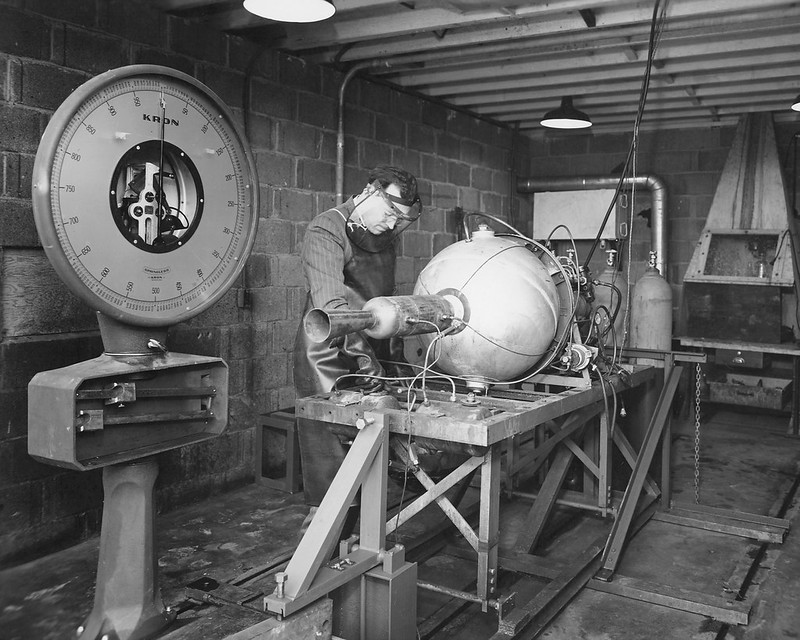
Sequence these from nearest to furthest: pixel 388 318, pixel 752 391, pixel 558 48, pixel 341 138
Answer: pixel 388 318 → pixel 558 48 → pixel 341 138 → pixel 752 391

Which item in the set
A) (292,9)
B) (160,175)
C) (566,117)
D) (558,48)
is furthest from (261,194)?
(566,117)

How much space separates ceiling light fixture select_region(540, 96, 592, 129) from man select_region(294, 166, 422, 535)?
120 inches

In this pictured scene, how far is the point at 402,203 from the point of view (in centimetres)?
281

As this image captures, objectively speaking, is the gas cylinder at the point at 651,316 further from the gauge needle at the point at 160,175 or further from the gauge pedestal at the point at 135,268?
the gauge needle at the point at 160,175

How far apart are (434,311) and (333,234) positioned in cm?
52

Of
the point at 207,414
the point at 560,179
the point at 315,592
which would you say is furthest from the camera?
the point at 560,179

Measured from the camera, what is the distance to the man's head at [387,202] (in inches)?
110

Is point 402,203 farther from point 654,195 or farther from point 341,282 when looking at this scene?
point 654,195

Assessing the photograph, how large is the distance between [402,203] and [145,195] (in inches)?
37.0

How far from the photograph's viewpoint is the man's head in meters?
2.79

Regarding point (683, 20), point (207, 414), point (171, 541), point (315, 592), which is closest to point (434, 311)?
point (207, 414)

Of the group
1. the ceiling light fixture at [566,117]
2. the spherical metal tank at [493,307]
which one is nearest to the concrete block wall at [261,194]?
the ceiling light fixture at [566,117]

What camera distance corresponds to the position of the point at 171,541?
3.49m

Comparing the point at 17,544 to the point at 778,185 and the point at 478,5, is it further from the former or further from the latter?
the point at 778,185
